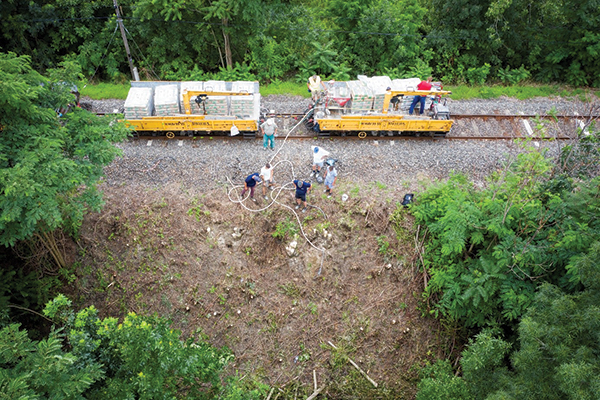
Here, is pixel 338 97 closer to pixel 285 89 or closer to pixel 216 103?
pixel 285 89

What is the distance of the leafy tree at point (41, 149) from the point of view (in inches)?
414

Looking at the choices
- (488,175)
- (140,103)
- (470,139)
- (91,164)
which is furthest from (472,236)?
(140,103)

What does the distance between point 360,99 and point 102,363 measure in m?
14.0

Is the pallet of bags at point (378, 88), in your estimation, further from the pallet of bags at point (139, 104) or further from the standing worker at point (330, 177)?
the pallet of bags at point (139, 104)

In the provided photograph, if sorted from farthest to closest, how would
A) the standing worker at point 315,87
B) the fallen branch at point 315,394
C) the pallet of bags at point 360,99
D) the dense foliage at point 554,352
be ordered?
the standing worker at point 315,87 < the pallet of bags at point 360,99 < the fallen branch at point 315,394 < the dense foliage at point 554,352

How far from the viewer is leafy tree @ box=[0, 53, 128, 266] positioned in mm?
10508

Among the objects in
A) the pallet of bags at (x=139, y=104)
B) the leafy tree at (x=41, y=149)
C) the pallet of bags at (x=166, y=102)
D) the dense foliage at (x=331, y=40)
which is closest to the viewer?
the leafy tree at (x=41, y=149)

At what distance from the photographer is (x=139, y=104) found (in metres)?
18.1

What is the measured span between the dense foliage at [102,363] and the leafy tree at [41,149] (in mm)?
2858

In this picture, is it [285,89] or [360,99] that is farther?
[285,89]

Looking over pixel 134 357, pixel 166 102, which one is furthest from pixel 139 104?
pixel 134 357

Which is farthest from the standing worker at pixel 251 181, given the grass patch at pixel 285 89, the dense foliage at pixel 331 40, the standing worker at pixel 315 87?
the dense foliage at pixel 331 40

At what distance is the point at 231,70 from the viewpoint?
23250 mm

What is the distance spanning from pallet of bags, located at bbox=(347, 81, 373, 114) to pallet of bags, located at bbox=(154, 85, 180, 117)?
727cm
